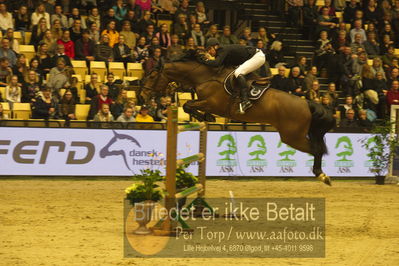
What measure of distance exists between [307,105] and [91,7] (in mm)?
9213

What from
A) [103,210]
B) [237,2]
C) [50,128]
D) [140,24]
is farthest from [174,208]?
[237,2]

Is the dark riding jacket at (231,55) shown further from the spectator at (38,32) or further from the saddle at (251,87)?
the spectator at (38,32)

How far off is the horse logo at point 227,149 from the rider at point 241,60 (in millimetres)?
5044

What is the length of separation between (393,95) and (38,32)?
9.51 meters

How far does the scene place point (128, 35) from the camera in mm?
17859

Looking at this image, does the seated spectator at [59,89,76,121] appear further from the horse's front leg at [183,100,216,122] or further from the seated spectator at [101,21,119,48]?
the horse's front leg at [183,100,216,122]

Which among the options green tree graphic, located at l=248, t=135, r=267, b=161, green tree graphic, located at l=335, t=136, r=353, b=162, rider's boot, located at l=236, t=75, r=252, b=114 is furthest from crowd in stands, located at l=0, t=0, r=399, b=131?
rider's boot, located at l=236, t=75, r=252, b=114

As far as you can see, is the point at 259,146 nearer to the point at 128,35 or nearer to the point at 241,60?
the point at 128,35

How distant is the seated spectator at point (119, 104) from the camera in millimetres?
15844

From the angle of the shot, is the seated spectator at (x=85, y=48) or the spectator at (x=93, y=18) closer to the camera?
the seated spectator at (x=85, y=48)

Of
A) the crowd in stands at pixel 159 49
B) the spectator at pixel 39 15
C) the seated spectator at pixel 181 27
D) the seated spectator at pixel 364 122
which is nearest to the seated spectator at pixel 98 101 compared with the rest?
the crowd in stands at pixel 159 49

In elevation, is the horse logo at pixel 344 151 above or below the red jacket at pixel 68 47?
below

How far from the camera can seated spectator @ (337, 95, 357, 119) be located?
1827 centimetres

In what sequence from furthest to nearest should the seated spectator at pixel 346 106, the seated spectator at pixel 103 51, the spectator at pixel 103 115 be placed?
the seated spectator at pixel 346 106 < the seated spectator at pixel 103 51 < the spectator at pixel 103 115
